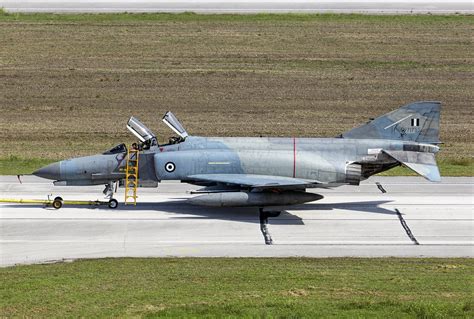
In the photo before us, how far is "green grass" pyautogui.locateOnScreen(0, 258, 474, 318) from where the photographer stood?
17.6m

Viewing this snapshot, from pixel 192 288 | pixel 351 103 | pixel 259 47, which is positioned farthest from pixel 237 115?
pixel 192 288

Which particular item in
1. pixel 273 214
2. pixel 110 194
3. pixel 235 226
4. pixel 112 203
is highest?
pixel 110 194

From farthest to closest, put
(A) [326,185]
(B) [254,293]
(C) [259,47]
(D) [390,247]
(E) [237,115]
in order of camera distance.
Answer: (C) [259,47] → (E) [237,115] → (A) [326,185] → (D) [390,247] → (B) [254,293]

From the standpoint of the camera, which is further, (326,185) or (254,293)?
(326,185)

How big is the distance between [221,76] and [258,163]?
24.5 meters

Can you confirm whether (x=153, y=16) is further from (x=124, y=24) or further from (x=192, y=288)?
(x=192, y=288)

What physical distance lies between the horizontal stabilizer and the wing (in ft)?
8.03

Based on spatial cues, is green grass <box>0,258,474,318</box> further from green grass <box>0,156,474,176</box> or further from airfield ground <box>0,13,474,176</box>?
airfield ground <box>0,13,474,176</box>

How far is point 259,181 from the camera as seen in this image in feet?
88.0

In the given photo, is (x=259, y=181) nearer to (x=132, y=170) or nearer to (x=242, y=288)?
(x=132, y=170)

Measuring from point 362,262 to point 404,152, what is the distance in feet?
22.1

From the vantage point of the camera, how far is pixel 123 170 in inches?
1089

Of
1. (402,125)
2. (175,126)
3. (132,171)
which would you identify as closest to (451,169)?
(402,125)

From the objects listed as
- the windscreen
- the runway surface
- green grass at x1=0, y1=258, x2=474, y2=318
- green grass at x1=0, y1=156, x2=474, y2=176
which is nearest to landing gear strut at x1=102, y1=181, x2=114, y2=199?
the windscreen
